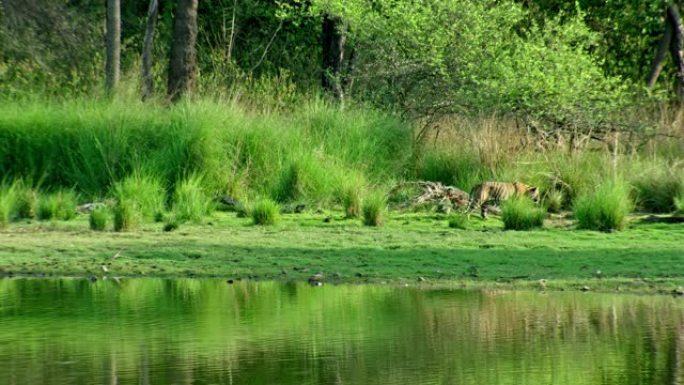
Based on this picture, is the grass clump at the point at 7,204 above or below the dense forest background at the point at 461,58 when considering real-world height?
below

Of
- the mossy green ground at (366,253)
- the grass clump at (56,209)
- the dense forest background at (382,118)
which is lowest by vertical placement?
the mossy green ground at (366,253)

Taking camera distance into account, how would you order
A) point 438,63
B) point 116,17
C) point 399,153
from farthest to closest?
point 116,17
point 438,63
point 399,153

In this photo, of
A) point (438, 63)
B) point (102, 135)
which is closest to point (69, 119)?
point (102, 135)

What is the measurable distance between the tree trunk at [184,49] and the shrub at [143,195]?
24.0ft

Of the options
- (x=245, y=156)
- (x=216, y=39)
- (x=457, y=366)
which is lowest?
(x=457, y=366)

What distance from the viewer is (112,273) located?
1129 cm

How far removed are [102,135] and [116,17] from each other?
726 cm

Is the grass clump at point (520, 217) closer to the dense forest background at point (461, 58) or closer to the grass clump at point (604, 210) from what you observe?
the grass clump at point (604, 210)

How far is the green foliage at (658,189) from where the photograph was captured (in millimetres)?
16000

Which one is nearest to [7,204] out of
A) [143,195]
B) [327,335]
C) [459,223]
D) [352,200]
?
[143,195]

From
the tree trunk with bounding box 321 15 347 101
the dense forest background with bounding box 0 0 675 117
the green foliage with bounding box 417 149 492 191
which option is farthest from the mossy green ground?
the tree trunk with bounding box 321 15 347 101

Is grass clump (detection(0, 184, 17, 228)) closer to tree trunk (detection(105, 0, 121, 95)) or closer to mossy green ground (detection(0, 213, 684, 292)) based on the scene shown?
mossy green ground (detection(0, 213, 684, 292))

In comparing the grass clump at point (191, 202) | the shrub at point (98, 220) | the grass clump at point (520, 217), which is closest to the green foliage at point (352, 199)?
the grass clump at point (191, 202)

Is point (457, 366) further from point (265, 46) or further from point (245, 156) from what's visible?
point (265, 46)
